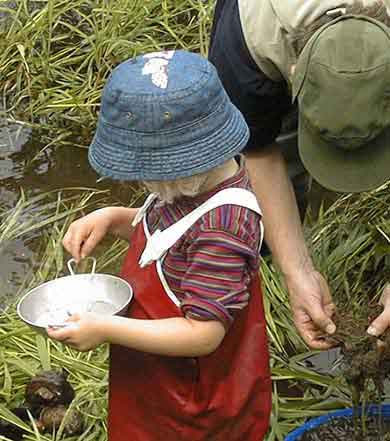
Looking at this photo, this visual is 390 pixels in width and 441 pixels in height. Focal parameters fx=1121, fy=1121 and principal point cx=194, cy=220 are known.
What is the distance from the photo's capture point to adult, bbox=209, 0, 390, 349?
7.49 ft

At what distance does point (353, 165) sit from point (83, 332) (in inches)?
26.9

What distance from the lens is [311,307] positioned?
8.88 feet

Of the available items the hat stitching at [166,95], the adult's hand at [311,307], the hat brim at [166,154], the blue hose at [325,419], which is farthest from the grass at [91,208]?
the hat stitching at [166,95]

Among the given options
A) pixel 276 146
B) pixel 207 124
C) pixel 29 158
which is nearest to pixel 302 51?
pixel 207 124

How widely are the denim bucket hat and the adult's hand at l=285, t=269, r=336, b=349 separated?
68cm

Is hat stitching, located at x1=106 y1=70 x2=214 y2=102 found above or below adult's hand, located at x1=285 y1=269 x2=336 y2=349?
above

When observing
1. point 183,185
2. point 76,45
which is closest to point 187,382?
point 183,185

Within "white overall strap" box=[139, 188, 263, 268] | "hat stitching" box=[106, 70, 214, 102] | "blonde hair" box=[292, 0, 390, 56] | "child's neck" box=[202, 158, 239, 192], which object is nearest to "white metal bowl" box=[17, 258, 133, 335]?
"white overall strap" box=[139, 188, 263, 268]

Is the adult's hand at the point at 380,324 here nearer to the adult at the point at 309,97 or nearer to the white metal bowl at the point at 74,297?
the adult at the point at 309,97

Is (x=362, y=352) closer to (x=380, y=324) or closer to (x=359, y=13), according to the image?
(x=380, y=324)

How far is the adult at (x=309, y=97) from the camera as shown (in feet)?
7.49

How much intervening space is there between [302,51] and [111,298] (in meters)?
0.66

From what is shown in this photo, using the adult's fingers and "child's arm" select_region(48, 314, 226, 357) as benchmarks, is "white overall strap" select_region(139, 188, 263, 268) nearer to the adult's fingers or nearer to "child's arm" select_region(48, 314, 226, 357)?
"child's arm" select_region(48, 314, 226, 357)

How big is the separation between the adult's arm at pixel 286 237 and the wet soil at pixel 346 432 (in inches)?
9.3
